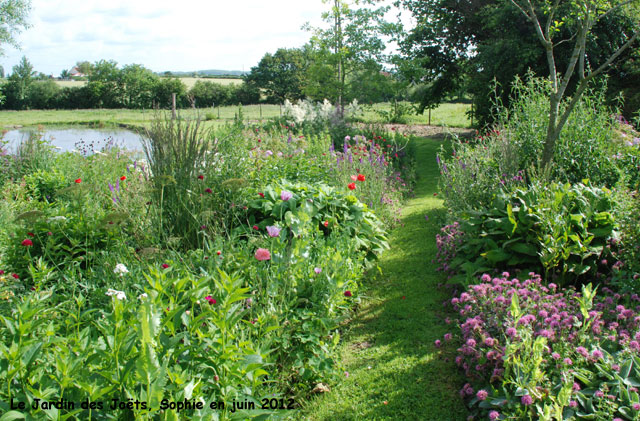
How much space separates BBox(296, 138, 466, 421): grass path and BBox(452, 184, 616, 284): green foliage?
0.62 metres

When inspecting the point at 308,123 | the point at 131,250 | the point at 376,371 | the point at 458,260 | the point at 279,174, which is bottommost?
the point at 376,371

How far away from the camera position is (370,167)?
253 inches

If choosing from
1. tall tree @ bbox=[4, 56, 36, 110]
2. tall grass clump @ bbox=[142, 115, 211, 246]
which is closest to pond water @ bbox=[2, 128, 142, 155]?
tall grass clump @ bbox=[142, 115, 211, 246]

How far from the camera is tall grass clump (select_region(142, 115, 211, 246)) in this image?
3.96 metres

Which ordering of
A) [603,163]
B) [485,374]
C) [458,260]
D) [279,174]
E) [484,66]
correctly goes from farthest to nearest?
[484,66] < [279,174] < [603,163] < [458,260] < [485,374]

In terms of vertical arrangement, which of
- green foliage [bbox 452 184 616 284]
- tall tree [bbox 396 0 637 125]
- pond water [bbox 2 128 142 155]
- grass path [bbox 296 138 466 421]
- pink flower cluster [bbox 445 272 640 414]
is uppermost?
tall tree [bbox 396 0 637 125]

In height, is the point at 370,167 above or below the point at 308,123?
below

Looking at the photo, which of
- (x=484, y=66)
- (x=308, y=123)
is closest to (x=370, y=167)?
(x=308, y=123)

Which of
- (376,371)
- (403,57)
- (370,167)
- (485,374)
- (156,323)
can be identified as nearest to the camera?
(156,323)

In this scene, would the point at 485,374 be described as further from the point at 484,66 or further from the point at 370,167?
the point at 484,66

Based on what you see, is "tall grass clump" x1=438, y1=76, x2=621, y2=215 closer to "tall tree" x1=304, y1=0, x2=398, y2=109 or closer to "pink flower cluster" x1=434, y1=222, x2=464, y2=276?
"pink flower cluster" x1=434, y1=222, x2=464, y2=276

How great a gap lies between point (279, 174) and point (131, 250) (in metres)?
2.35

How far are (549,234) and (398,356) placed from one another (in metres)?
1.53

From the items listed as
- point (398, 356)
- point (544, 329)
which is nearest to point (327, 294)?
point (398, 356)
